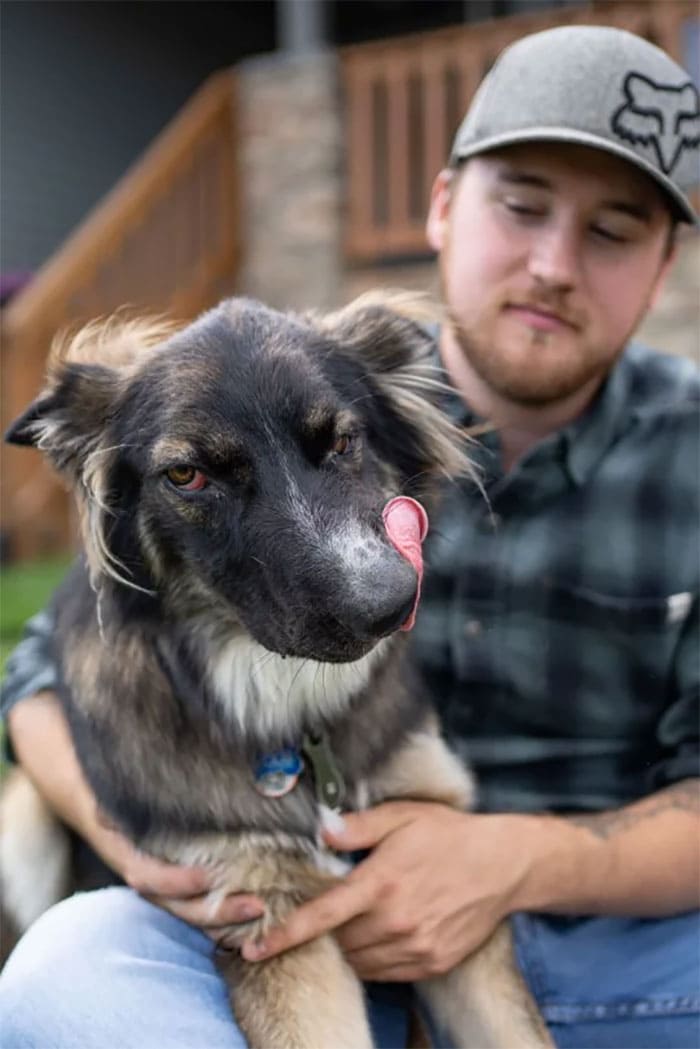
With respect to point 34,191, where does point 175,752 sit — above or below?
above

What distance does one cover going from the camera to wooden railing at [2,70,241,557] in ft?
27.8

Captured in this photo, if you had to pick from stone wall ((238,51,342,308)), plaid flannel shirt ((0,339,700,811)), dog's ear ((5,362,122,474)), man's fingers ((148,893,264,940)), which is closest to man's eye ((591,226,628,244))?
plaid flannel shirt ((0,339,700,811))

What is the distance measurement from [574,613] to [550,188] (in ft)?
3.00

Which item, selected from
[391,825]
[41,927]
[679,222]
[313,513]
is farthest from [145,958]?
[679,222]

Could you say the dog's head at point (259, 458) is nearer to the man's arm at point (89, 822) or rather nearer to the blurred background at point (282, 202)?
the man's arm at point (89, 822)

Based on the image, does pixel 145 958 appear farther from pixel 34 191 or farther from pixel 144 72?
pixel 144 72

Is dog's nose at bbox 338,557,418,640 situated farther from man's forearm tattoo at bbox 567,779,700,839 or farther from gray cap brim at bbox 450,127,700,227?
gray cap brim at bbox 450,127,700,227

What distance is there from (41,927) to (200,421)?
3.25 feet

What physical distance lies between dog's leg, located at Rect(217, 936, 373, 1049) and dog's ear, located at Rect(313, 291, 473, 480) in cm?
93

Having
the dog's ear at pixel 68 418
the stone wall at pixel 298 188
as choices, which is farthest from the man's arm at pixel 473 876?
the stone wall at pixel 298 188

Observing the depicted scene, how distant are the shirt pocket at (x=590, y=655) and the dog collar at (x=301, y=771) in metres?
0.52

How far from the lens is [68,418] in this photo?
85.3 inches

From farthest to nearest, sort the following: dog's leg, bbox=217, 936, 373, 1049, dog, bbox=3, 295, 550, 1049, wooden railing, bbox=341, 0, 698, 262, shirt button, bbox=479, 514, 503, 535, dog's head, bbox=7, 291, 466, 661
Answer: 1. wooden railing, bbox=341, 0, 698, 262
2. shirt button, bbox=479, 514, 503, 535
3. dog's leg, bbox=217, 936, 373, 1049
4. dog, bbox=3, 295, 550, 1049
5. dog's head, bbox=7, 291, 466, 661

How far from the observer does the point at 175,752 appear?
228 centimetres
